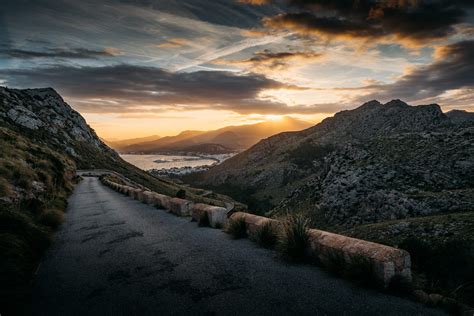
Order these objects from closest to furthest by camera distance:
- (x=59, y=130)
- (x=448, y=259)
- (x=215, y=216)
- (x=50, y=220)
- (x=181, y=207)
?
(x=448, y=259) → (x=215, y=216) → (x=50, y=220) → (x=181, y=207) → (x=59, y=130)

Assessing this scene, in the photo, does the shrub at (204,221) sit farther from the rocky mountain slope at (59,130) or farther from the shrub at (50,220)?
the rocky mountain slope at (59,130)

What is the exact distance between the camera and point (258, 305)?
14.8ft

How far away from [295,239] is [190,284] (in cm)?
264

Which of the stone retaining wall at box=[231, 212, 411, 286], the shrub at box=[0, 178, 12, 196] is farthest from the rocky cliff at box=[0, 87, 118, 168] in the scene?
the stone retaining wall at box=[231, 212, 411, 286]

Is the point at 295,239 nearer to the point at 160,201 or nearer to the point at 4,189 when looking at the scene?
the point at 160,201

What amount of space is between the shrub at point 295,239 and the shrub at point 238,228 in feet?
6.73

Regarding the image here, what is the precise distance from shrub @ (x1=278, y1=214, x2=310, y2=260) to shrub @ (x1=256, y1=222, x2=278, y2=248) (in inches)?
24.8

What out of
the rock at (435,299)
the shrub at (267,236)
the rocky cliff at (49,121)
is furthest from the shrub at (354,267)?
the rocky cliff at (49,121)

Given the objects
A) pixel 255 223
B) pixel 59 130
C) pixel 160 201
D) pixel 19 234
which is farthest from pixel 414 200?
pixel 59 130

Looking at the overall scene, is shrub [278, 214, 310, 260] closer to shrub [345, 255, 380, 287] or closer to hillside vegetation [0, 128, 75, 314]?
shrub [345, 255, 380, 287]

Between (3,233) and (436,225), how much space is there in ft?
56.6

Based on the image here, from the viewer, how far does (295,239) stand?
6.65 meters

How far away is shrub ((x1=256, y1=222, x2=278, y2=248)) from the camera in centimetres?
768

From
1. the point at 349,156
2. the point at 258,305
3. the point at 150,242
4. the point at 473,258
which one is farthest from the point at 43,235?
the point at 349,156
